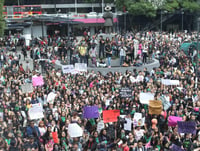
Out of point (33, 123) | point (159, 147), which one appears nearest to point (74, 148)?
point (33, 123)

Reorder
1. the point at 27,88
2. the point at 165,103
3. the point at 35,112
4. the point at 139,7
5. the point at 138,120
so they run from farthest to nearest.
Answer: the point at 139,7, the point at 27,88, the point at 165,103, the point at 35,112, the point at 138,120

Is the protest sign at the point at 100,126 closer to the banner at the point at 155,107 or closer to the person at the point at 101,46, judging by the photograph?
the banner at the point at 155,107

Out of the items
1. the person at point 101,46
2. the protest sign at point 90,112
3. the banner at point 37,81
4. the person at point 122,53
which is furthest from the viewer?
the person at point 101,46

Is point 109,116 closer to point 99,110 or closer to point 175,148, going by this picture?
point 99,110

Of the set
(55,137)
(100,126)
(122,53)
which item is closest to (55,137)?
(55,137)

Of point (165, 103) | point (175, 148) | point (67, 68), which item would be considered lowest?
point (175, 148)

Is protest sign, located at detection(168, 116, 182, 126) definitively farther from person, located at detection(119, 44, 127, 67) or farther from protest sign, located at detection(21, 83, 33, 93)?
person, located at detection(119, 44, 127, 67)

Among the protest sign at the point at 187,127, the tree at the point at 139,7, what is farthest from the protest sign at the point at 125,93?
the tree at the point at 139,7

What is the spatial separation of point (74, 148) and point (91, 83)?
6156 mm

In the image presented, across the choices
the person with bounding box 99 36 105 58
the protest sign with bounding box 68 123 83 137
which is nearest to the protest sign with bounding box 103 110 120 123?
the protest sign with bounding box 68 123 83 137

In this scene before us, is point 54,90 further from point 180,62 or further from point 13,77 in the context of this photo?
point 180,62

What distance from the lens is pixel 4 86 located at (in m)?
16.0

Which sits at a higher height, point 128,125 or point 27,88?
point 27,88

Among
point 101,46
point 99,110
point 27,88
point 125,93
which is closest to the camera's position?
point 99,110
